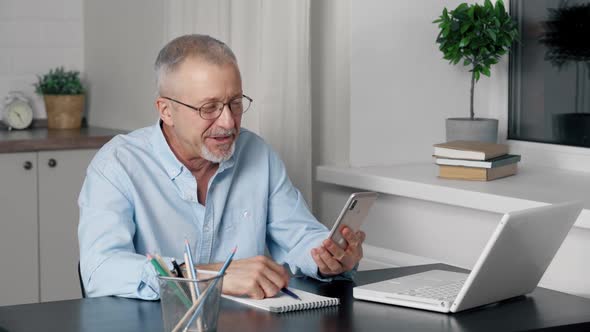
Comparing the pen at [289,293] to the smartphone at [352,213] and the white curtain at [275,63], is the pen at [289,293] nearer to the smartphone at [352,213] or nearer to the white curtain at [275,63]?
the smartphone at [352,213]

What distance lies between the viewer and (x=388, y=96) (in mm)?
3551

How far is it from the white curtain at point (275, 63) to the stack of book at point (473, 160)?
0.48 m

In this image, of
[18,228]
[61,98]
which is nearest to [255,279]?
[18,228]

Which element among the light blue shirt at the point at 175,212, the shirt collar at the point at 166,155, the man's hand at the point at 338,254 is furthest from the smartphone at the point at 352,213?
the shirt collar at the point at 166,155

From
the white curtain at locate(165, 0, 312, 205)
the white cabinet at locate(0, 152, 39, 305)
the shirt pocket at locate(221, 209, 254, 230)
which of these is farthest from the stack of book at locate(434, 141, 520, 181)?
the white cabinet at locate(0, 152, 39, 305)

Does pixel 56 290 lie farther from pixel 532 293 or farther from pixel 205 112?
pixel 532 293

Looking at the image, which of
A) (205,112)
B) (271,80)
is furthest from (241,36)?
(205,112)

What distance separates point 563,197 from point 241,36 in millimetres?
1201

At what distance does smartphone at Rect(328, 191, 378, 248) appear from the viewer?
2207 mm

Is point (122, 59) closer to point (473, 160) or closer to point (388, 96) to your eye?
point (388, 96)

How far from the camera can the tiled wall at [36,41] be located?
4516mm

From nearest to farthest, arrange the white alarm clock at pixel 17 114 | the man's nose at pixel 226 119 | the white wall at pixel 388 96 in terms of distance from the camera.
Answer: the man's nose at pixel 226 119
the white wall at pixel 388 96
the white alarm clock at pixel 17 114

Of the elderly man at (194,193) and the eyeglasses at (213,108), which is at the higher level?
the eyeglasses at (213,108)

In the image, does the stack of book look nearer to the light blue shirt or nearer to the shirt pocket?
the light blue shirt
